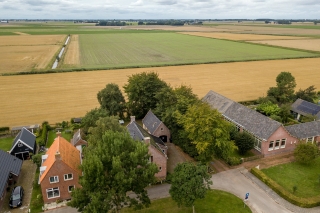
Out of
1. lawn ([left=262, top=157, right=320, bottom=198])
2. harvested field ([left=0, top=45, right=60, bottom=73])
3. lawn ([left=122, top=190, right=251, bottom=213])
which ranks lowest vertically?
lawn ([left=122, top=190, right=251, bottom=213])

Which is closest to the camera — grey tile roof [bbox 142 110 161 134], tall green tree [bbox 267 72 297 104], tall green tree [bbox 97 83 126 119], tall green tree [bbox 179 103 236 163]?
tall green tree [bbox 179 103 236 163]

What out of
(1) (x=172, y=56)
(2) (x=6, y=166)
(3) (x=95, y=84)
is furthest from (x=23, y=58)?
(2) (x=6, y=166)

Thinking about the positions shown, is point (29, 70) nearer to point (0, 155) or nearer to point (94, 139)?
point (0, 155)

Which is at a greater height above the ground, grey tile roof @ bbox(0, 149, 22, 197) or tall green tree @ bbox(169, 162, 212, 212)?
tall green tree @ bbox(169, 162, 212, 212)

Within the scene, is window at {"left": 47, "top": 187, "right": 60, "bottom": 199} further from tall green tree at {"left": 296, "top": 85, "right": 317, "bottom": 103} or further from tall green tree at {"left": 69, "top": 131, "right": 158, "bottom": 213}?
tall green tree at {"left": 296, "top": 85, "right": 317, "bottom": 103}

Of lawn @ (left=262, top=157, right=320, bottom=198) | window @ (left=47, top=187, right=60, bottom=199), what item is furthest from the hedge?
window @ (left=47, top=187, right=60, bottom=199)

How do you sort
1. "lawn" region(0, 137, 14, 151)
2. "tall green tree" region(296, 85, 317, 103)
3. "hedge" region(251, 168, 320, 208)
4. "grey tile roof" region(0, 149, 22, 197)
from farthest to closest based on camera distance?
"tall green tree" region(296, 85, 317, 103) < "lawn" region(0, 137, 14, 151) < "grey tile roof" region(0, 149, 22, 197) < "hedge" region(251, 168, 320, 208)

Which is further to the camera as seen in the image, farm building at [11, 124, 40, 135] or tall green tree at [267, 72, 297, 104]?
tall green tree at [267, 72, 297, 104]

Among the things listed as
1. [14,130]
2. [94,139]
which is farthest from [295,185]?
[14,130]
